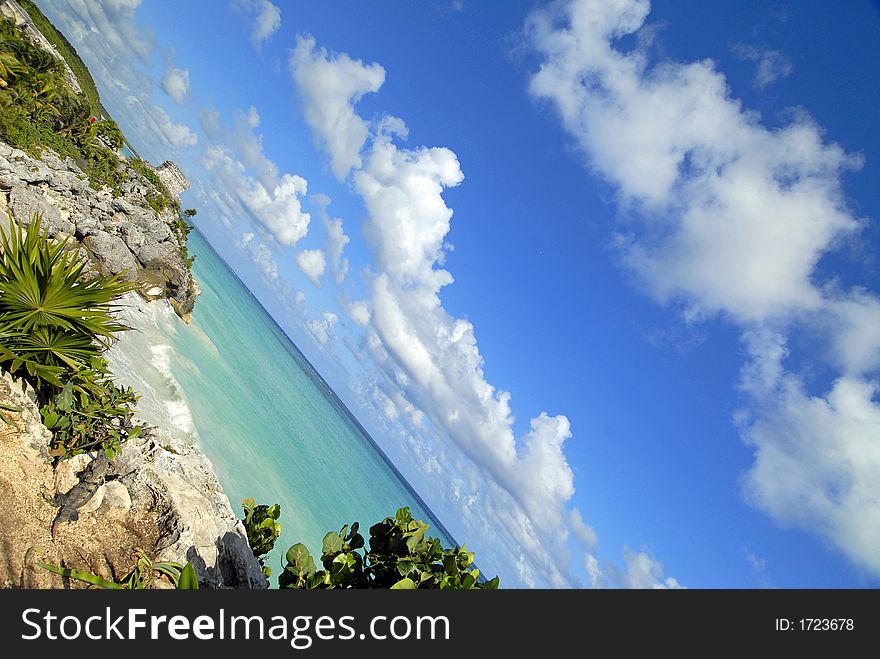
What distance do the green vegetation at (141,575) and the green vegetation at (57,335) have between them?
2254 mm

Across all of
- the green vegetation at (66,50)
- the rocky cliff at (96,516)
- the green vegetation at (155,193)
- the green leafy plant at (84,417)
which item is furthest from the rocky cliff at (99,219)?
the green vegetation at (66,50)

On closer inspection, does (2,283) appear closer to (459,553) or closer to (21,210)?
(459,553)

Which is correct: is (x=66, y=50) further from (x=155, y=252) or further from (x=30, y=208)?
(x=30, y=208)

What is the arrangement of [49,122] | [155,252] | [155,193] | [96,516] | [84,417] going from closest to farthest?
[96,516] < [84,417] < [155,252] < [49,122] < [155,193]

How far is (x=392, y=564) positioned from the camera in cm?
661

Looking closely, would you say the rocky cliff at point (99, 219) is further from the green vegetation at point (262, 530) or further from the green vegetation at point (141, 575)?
the green vegetation at point (141, 575)

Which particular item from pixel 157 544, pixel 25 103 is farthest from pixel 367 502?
pixel 157 544

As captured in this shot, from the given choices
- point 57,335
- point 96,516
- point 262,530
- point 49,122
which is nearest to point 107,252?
point 49,122

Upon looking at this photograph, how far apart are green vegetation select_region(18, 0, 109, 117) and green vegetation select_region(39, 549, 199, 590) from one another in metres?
59.1

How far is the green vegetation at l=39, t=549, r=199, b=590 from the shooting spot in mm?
5559

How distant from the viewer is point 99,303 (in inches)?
320

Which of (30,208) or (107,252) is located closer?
(30,208)

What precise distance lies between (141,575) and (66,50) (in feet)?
253
